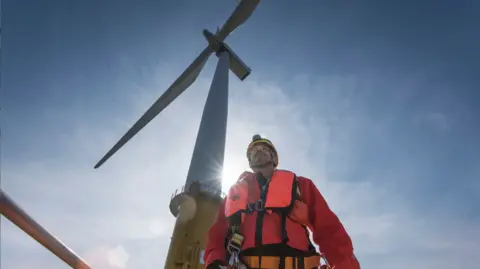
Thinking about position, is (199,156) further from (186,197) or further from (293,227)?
(293,227)

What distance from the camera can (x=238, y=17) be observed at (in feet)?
133

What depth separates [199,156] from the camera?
80.9ft

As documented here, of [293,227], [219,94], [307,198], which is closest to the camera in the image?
[293,227]

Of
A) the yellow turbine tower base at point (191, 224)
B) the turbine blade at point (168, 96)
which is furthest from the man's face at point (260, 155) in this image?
the turbine blade at point (168, 96)

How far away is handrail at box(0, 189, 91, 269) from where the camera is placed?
111 inches

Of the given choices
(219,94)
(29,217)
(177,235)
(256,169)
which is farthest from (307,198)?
(219,94)

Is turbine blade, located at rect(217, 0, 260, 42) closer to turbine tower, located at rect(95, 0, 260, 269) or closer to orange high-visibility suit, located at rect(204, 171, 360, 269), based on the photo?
turbine tower, located at rect(95, 0, 260, 269)

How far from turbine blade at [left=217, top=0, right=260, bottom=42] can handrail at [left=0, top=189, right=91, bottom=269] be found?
39.4 m

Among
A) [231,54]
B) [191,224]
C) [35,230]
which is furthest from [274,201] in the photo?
[231,54]

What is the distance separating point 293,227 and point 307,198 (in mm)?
713

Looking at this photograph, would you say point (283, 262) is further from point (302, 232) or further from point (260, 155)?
point (260, 155)

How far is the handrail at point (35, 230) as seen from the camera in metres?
2.82

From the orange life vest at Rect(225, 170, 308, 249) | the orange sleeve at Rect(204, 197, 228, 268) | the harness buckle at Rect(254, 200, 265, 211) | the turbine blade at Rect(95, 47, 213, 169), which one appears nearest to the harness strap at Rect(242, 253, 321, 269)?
the orange life vest at Rect(225, 170, 308, 249)

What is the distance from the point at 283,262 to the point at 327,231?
1005mm
